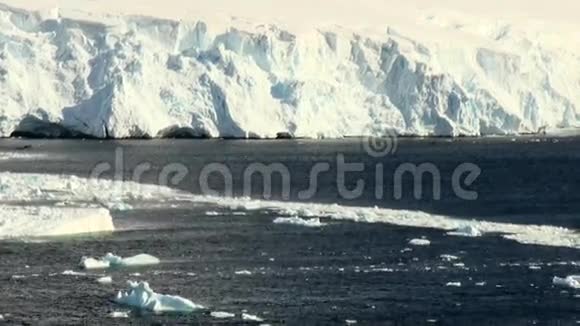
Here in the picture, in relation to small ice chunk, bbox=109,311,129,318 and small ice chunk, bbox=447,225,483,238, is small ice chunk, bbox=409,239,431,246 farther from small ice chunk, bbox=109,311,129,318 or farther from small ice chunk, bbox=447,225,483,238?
small ice chunk, bbox=109,311,129,318

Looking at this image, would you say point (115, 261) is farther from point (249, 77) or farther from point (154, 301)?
point (249, 77)

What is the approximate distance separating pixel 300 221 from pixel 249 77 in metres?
40.9

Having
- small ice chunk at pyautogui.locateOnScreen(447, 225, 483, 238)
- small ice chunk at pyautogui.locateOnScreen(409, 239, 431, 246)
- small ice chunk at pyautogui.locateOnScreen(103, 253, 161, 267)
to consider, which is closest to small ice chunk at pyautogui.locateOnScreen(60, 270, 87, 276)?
small ice chunk at pyautogui.locateOnScreen(103, 253, 161, 267)

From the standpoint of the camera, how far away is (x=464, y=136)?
96.4 meters

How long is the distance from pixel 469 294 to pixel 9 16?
2617 inches

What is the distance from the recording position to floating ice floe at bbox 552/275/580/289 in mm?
31483

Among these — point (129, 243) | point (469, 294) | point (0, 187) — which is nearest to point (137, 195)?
point (0, 187)

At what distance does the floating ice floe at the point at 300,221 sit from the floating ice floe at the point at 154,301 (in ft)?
45.4

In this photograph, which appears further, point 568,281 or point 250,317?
point 568,281

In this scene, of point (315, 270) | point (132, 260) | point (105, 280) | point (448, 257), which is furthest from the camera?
point (448, 257)

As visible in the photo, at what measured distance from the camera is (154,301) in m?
28.9

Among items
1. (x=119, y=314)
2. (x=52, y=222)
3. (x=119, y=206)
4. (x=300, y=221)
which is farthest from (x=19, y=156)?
(x=119, y=314)

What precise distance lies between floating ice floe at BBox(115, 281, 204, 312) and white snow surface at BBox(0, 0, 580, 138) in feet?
170

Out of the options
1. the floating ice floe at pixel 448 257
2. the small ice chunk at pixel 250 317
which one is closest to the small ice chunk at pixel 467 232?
the floating ice floe at pixel 448 257
